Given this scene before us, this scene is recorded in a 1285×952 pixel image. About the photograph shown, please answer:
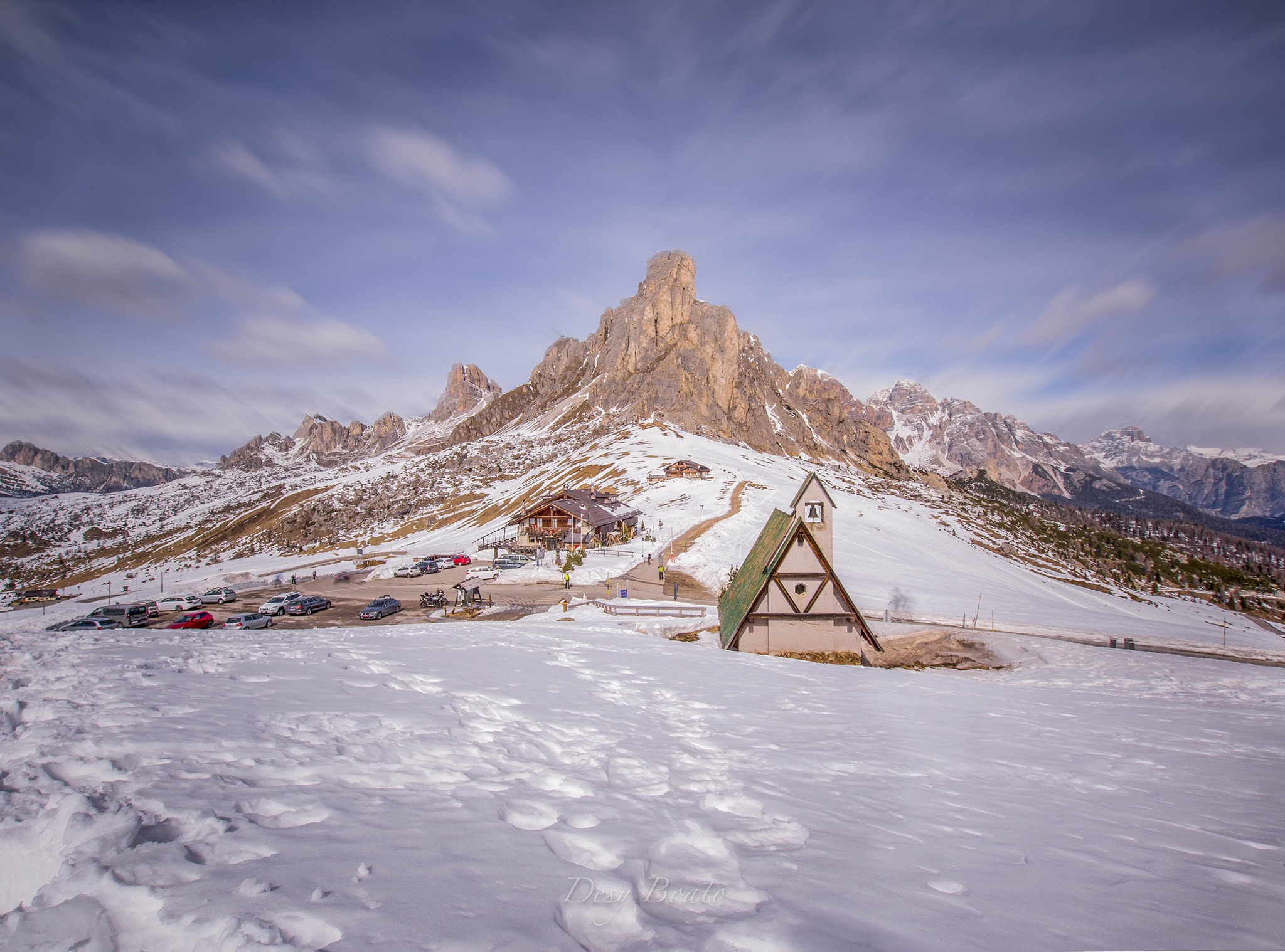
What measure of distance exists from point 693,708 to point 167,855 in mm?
6250

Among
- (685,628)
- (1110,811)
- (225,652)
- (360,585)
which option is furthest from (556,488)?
(1110,811)

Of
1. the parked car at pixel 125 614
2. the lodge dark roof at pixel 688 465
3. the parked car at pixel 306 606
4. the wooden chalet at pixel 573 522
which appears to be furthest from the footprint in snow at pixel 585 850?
the lodge dark roof at pixel 688 465

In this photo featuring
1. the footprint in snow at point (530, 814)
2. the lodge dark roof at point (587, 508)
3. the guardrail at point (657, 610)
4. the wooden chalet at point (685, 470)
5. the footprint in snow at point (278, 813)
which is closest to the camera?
the footprint in snow at point (278, 813)

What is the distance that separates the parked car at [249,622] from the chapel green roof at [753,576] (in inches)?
1091

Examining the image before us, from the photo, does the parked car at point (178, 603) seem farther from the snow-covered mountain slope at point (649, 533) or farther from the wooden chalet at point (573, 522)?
the wooden chalet at point (573, 522)

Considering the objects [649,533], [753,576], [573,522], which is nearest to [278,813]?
[753,576]

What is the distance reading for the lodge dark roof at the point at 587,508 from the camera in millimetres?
55438

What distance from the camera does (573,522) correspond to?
56094 mm

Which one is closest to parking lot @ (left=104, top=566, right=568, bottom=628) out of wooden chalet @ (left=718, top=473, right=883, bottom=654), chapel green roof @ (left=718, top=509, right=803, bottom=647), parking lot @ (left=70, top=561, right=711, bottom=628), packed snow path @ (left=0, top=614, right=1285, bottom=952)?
parking lot @ (left=70, top=561, right=711, bottom=628)

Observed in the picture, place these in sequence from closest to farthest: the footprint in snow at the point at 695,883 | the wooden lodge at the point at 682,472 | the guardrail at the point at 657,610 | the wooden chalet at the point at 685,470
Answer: the footprint in snow at the point at 695,883, the guardrail at the point at 657,610, the wooden lodge at the point at 682,472, the wooden chalet at the point at 685,470

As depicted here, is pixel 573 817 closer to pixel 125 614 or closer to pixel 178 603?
pixel 125 614

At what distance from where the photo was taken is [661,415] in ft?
531

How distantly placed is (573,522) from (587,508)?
221cm

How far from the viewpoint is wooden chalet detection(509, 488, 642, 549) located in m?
54.9
